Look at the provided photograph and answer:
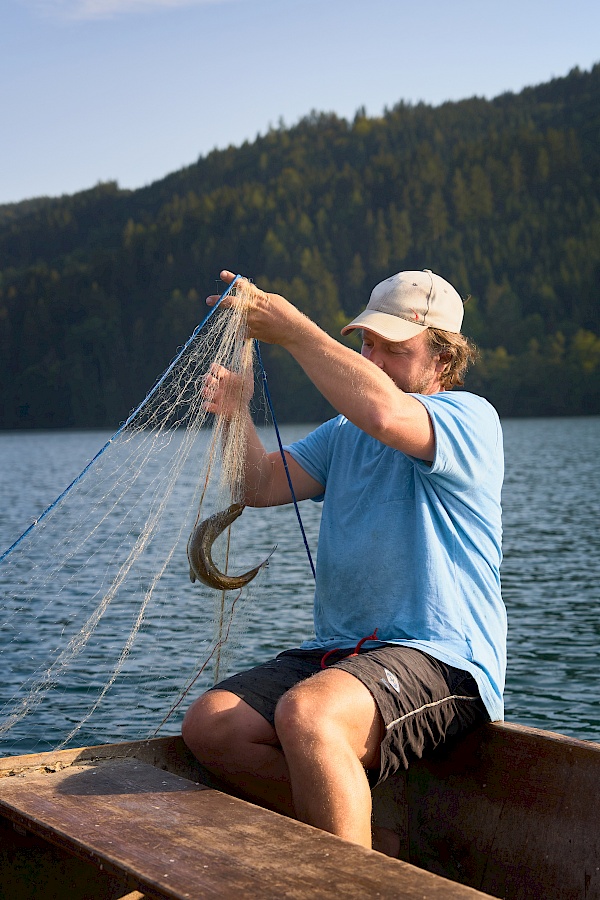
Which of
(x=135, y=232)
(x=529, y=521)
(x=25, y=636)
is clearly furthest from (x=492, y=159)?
(x=25, y=636)

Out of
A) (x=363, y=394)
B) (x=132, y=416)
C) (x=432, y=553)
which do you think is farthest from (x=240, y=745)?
(x=132, y=416)

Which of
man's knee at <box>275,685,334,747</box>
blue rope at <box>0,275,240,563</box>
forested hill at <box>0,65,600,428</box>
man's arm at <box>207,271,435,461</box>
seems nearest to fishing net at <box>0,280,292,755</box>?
blue rope at <box>0,275,240,563</box>

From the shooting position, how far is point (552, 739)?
310cm

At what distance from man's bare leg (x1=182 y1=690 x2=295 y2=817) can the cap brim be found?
3.78 ft

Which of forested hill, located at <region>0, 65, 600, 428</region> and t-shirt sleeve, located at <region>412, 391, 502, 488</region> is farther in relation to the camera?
forested hill, located at <region>0, 65, 600, 428</region>

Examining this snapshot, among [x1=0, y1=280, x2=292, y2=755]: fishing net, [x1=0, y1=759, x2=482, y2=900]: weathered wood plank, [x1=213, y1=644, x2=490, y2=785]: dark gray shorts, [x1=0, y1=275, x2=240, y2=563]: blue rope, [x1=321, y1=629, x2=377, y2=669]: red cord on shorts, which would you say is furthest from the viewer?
[x1=0, y1=280, x2=292, y2=755]: fishing net

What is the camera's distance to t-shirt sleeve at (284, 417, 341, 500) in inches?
146

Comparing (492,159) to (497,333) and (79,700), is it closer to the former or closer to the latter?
(497,333)

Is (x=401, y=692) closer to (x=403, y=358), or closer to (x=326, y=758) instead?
(x=326, y=758)

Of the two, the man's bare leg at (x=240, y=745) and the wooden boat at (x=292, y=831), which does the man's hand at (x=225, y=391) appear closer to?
the man's bare leg at (x=240, y=745)

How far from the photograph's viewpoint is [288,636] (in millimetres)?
10727

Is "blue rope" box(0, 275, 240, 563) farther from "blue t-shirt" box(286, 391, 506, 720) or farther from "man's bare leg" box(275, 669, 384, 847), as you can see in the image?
"man's bare leg" box(275, 669, 384, 847)

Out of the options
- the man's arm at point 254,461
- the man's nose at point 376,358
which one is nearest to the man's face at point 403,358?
the man's nose at point 376,358

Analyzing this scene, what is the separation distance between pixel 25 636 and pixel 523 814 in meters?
8.49
